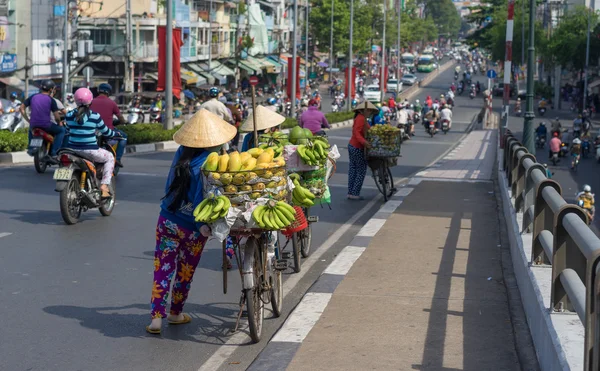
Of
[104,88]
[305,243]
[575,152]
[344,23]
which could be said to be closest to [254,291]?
[305,243]

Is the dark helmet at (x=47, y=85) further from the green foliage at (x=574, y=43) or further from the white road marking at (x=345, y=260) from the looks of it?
the green foliage at (x=574, y=43)

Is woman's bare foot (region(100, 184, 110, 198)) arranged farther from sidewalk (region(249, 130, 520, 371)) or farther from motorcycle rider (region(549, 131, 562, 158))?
motorcycle rider (region(549, 131, 562, 158))

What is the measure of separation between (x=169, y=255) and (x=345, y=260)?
3419 mm


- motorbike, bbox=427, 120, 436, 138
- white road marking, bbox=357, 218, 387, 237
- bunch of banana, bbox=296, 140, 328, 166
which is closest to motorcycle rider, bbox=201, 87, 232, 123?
white road marking, bbox=357, 218, 387, 237

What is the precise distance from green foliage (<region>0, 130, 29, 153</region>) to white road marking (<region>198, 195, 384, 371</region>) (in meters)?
A: 8.19

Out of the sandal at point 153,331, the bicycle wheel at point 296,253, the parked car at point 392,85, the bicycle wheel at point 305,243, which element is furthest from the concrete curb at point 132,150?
the parked car at point 392,85

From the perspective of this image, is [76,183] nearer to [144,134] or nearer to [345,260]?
[345,260]

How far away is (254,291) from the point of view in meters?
7.50

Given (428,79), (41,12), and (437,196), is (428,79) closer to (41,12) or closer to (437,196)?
(41,12)

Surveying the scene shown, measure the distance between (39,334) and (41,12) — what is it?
2057 inches

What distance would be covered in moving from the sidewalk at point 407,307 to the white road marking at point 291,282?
0.27m

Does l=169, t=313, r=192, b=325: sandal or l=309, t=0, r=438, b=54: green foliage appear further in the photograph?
l=309, t=0, r=438, b=54: green foliage

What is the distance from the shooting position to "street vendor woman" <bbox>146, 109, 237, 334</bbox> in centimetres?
745

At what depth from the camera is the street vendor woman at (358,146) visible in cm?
1681
